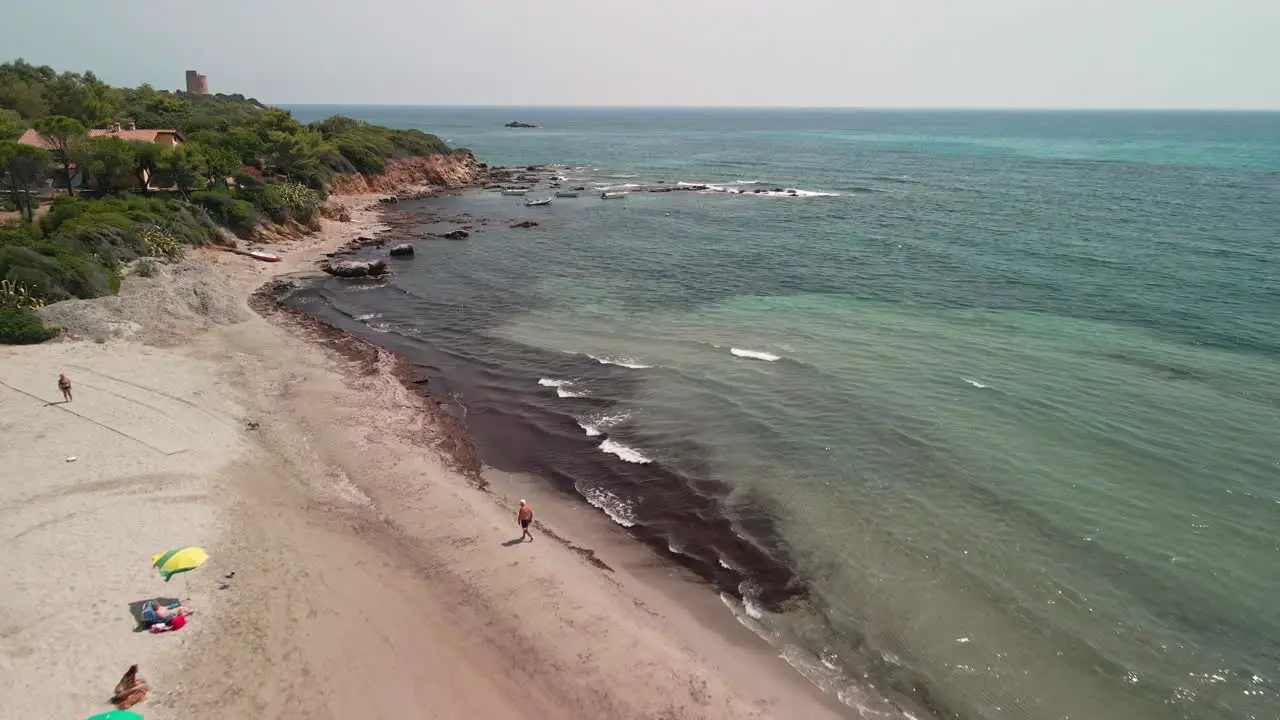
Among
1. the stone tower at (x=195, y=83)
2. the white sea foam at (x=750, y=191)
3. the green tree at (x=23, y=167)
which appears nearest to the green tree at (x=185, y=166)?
the green tree at (x=23, y=167)

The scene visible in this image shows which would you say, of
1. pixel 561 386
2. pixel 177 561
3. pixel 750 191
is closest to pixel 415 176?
pixel 750 191

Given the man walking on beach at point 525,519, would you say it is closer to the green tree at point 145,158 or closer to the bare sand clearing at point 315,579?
the bare sand clearing at point 315,579

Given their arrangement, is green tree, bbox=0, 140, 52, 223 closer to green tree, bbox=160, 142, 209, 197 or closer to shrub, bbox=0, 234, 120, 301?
green tree, bbox=160, 142, 209, 197

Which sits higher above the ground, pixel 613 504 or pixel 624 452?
pixel 624 452

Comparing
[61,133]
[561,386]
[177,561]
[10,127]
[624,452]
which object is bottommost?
[624,452]

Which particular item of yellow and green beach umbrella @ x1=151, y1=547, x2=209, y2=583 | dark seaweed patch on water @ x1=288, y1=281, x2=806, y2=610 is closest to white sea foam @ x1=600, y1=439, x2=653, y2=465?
dark seaweed patch on water @ x1=288, y1=281, x2=806, y2=610

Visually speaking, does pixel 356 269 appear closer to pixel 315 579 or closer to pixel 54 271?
pixel 54 271

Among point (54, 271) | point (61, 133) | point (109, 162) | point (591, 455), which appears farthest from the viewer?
point (109, 162)

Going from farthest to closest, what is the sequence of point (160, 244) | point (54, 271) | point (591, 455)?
point (160, 244) → point (54, 271) → point (591, 455)
